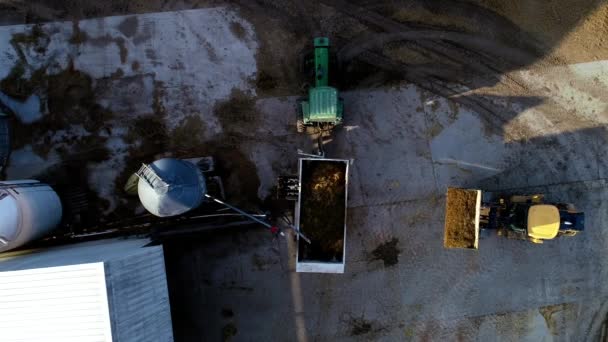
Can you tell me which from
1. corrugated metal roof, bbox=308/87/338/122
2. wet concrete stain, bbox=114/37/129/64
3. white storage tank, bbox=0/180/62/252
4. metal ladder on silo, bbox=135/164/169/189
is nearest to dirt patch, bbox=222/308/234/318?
metal ladder on silo, bbox=135/164/169/189

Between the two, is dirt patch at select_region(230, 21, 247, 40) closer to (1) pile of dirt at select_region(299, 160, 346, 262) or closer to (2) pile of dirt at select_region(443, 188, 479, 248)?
(1) pile of dirt at select_region(299, 160, 346, 262)

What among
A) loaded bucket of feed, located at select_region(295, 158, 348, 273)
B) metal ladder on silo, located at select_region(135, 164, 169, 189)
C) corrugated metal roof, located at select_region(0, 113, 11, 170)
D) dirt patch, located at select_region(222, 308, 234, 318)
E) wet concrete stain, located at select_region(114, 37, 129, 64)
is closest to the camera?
metal ladder on silo, located at select_region(135, 164, 169, 189)

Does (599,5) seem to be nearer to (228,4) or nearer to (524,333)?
(524,333)

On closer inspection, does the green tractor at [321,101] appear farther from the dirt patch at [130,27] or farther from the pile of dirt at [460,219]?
the dirt patch at [130,27]

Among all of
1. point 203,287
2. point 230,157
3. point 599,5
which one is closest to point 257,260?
point 203,287

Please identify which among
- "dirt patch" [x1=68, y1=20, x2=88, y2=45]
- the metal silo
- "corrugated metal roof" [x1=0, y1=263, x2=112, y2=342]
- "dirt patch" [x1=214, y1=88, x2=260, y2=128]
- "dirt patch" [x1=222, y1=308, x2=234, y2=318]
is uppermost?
"dirt patch" [x1=68, y1=20, x2=88, y2=45]

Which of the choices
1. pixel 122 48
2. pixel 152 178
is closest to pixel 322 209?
pixel 152 178

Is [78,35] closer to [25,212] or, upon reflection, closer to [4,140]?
[4,140]
